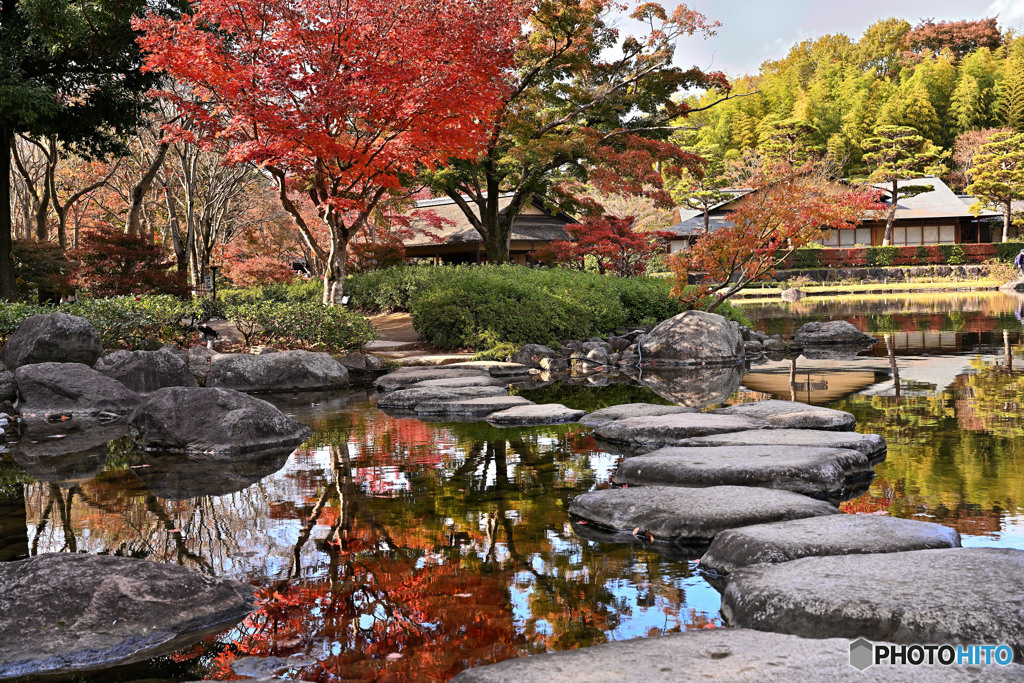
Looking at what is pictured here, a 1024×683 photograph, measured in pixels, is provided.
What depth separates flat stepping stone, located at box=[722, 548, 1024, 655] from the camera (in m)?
2.56

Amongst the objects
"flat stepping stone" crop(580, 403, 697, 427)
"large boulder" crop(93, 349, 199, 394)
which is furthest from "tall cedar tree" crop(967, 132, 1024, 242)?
"large boulder" crop(93, 349, 199, 394)

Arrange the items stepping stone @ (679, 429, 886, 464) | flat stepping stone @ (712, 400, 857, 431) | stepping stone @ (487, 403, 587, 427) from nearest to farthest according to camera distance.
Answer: stepping stone @ (679, 429, 886, 464) → flat stepping stone @ (712, 400, 857, 431) → stepping stone @ (487, 403, 587, 427)

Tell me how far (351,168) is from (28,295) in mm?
8644

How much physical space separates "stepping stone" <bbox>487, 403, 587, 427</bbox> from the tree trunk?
10694 millimetres

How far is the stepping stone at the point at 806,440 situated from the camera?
5.52 m

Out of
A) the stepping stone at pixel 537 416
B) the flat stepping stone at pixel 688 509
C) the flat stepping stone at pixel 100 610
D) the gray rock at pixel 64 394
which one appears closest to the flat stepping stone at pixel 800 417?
the stepping stone at pixel 537 416

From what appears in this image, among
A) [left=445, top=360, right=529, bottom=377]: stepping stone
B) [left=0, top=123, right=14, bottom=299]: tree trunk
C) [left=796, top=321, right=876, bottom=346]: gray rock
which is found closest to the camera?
[left=445, top=360, right=529, bottom=377]: stepping stone

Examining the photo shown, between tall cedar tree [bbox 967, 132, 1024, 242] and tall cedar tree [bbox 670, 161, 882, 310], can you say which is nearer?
tall cedar tree [bbox 670, 161, 882, 310]

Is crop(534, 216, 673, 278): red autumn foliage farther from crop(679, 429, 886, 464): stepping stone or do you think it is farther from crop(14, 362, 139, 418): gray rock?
crop(679, 429, 886, 464): stepping stone

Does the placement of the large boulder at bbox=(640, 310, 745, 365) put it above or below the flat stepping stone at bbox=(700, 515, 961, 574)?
above

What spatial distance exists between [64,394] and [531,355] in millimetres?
7173

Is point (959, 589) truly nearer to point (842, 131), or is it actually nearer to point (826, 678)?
point (826, 678)

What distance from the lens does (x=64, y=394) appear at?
8.63 meters

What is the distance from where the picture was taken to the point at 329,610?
321 cm
